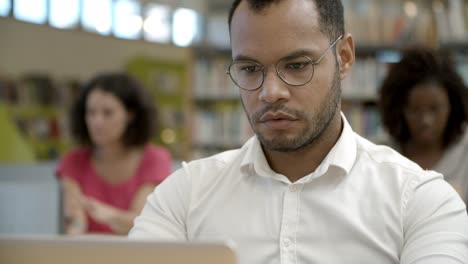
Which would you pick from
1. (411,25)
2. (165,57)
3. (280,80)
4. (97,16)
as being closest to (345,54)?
(280,80)

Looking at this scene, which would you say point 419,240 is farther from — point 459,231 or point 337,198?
point 337,198

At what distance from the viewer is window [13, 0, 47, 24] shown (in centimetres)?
593

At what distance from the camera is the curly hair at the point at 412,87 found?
2613mm

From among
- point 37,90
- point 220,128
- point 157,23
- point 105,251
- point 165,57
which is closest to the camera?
point 105,251

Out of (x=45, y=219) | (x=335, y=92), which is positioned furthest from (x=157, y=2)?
(x=335, y=92)

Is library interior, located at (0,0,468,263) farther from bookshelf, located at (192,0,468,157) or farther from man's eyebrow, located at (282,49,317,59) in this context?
man's eyebrow, located at (282,49,317,59)

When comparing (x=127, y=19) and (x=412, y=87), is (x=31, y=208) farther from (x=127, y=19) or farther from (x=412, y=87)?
(x=127, y=19)

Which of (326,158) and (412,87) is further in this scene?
(412,87)

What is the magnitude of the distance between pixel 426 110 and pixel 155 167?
119 centimetres

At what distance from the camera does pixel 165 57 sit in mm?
6566

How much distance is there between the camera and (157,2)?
265 inches

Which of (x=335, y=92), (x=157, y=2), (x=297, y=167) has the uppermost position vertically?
(x=157, y=2)

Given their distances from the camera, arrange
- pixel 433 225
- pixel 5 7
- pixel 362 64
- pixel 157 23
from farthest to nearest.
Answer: pixel 157 23
pixel 5 7
pixel 362 64
pixel 433 225

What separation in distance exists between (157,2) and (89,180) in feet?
13.4
